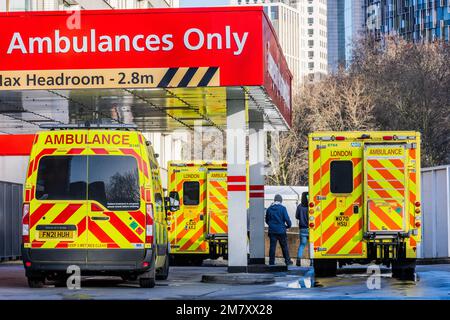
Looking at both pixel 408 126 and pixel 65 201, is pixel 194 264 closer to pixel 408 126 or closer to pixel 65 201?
pixel 65 201

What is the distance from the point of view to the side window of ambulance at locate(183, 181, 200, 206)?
27.3 meters

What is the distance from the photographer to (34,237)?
16.2 meters

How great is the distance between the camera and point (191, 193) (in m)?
27.3

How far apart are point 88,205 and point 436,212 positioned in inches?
589

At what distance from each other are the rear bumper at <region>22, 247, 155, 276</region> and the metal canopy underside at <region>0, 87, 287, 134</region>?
3764 mm

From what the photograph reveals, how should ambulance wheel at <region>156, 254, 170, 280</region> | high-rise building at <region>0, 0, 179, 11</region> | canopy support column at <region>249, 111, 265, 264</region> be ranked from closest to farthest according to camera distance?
ambulance wheel at <region>156, 254, 170, 280</region>
canopy support column at <region>249, 111, 265, 264</region>
high-rise building at <region>0, 0, 179, 11</region>

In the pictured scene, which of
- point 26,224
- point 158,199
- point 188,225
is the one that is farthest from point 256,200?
point 26,224

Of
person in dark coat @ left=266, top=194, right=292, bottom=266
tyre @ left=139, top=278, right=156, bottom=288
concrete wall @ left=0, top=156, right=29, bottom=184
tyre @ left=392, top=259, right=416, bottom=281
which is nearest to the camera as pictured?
tyre @ left=139, top=278, right=156, bottom=288

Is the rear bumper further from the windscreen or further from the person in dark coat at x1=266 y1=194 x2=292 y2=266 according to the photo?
the person in dark coat at x1=266 y1=194 x2=292 y2=266

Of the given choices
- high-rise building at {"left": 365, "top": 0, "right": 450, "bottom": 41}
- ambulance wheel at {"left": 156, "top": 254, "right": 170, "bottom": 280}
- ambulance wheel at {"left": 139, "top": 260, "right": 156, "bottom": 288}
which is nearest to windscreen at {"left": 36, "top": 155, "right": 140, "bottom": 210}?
ambulance wheel at {"left": 139, "top": 260, "right": 156, "bottom": 288}

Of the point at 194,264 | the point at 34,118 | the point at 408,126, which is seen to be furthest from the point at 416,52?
the point at 34,118

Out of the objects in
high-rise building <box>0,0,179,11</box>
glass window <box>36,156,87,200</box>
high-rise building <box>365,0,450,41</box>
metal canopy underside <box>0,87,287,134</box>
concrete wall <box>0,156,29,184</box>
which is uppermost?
high-rise building <box>365,0,450,41</box>

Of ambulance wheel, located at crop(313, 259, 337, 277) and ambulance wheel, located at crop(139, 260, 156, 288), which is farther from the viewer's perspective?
ambulance wheel, located at crop(313, 259, 337, 277)

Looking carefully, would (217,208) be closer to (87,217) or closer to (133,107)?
(133,107)
